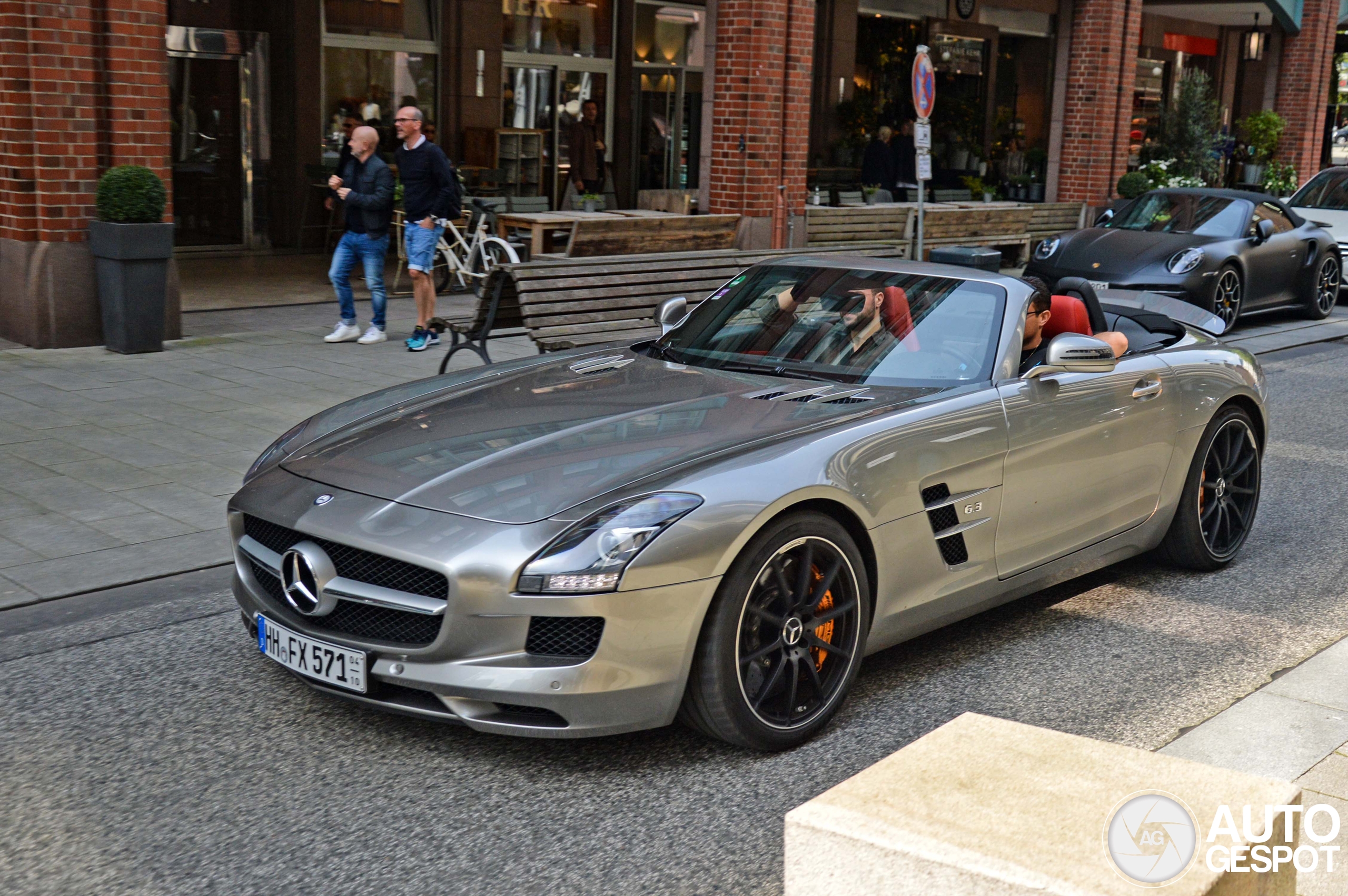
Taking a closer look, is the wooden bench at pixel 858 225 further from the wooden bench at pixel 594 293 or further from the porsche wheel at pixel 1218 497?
the porsche wheel at pixel 1218 497

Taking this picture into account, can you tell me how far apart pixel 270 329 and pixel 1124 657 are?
360 inches

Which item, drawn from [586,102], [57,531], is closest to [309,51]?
[586,102]

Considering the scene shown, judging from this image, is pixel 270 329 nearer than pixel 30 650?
No

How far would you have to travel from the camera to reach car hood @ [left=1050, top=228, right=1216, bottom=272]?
1427 cm

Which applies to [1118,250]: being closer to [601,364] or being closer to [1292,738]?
[601,364]

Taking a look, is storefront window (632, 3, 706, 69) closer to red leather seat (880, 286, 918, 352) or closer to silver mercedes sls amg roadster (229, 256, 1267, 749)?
silver mercedes sls amg roadster (229, 256, 1267, 749)

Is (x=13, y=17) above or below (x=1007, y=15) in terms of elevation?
below

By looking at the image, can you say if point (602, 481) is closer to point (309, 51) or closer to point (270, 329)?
point (270, 329)

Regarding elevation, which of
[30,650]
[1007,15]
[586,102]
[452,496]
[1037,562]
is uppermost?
[1007,15]

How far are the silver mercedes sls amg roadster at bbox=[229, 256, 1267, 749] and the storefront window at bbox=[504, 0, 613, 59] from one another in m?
16.2

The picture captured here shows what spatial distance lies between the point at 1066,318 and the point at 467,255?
1030cm

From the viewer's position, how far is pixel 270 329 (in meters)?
12.4

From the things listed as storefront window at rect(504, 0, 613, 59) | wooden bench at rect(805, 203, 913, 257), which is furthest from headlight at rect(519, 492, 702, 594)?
storefront window at rect(504, 0, 613, 59)

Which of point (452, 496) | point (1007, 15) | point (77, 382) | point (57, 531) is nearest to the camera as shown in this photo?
point (452, 496)
